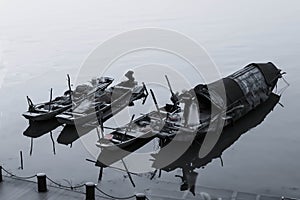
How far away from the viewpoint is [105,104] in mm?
24250

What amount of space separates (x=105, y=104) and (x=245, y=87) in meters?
7.04

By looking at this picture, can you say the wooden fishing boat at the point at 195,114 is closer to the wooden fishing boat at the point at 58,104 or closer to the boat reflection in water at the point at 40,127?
the boat reflection in water at the point at 40,127

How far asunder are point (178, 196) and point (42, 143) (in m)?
8.83

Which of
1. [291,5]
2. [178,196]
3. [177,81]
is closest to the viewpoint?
[178,196]

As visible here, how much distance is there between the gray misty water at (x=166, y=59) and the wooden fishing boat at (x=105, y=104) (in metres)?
0.99

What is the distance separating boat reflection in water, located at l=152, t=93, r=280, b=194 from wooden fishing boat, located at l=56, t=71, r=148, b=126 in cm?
516

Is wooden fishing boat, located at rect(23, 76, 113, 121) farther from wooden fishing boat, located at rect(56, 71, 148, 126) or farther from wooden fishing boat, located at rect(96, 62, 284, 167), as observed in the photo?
wooden fishing boat, located at rect(96, 62, 284, 167)

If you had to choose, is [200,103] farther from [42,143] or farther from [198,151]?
[42,143]

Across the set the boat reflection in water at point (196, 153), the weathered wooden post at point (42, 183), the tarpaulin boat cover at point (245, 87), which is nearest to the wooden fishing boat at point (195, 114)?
the tarpaulin boat cover at point (245, 87)

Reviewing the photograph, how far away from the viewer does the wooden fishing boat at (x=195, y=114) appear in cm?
1862

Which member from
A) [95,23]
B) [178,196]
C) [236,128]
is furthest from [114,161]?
[95,23]

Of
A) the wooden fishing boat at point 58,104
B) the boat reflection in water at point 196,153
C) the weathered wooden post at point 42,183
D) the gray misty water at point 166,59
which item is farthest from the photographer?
the wooden fishing boat at point 58,104

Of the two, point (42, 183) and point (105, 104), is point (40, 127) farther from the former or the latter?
point (42, 183)

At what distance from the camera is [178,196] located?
13.8 metres
